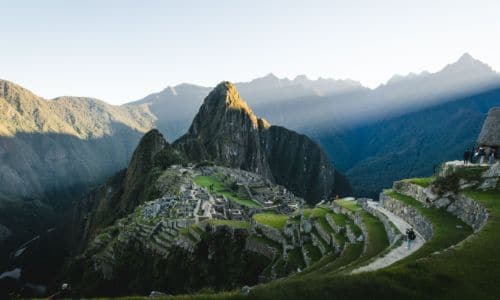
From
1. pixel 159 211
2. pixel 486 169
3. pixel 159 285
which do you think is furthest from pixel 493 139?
pixel 159 211

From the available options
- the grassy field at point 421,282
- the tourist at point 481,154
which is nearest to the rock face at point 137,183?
the tourist at point 481,154

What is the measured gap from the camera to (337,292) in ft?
49.3

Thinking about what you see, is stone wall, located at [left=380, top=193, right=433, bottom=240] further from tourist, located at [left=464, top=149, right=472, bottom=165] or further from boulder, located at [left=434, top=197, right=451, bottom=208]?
tourist, located at [left=464, top=149, right=472, bottom=165]

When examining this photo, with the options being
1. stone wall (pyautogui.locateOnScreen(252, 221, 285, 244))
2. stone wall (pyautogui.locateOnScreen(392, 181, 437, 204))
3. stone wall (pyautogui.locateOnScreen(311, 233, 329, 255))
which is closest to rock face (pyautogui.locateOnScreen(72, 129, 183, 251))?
stone wall (pyautogui.locateOnScreen(252, 221, 285, 244))

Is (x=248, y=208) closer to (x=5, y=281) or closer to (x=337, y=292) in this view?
(x=337, y=292)

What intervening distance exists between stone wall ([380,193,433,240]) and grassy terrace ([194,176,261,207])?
148 feet

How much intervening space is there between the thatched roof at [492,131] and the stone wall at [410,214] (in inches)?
343

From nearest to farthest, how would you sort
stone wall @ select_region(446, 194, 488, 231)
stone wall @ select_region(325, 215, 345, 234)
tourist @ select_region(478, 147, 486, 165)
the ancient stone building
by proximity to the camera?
stone wall @ select_region(446, 194, 488, 231)
the ancient stone building
tourist @ select_region(478, 147, 486, 165)
stone wall @ select_region(325, 215, 345, 234)

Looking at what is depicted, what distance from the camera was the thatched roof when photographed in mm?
37281

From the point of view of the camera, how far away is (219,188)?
10569 cm

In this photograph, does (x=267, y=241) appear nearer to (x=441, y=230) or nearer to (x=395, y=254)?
(x=441, y=230)

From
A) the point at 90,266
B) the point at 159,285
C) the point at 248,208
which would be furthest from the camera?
the point at 248,208

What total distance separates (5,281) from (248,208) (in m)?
89.1

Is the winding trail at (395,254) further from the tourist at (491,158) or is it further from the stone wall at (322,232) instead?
the tourist at (491,158)
